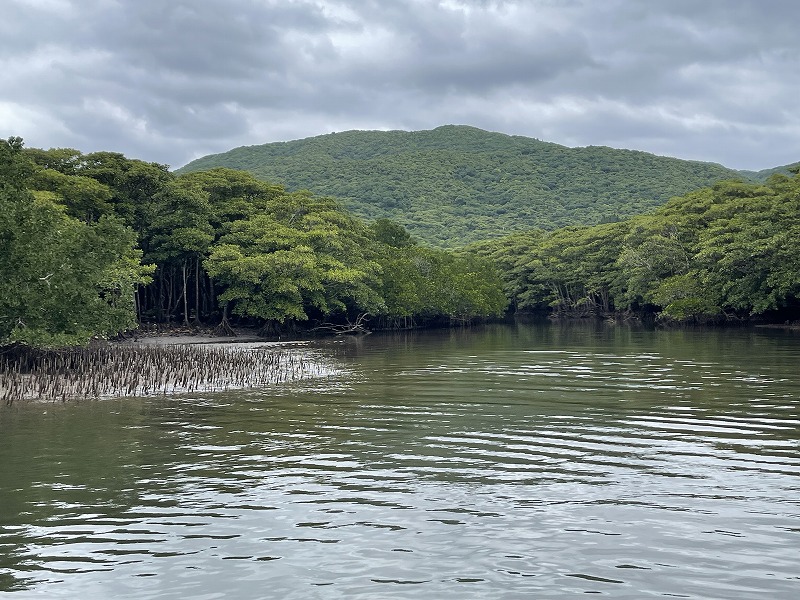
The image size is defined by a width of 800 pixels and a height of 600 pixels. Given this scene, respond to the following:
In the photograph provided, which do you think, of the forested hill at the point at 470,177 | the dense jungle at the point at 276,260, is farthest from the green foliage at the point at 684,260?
the forested hill at the point at 470,177

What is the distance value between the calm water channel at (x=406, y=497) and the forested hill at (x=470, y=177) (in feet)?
358

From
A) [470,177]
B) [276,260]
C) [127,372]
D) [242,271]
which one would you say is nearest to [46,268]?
[127,372]

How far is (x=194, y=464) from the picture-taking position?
11.0 meters

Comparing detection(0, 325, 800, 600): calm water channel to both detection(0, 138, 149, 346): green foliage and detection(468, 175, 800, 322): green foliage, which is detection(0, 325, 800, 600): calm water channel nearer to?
detection(0, 138, 149, 346): green foliage

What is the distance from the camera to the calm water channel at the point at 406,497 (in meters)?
6.57

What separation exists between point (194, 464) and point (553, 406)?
8.16 m

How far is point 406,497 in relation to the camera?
912 centimetres

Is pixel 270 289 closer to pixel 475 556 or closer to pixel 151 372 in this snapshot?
pixel 151 372

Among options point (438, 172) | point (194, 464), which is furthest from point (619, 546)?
point (438, 172)

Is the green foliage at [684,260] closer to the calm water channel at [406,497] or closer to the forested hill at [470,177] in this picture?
the calm water channel at [406,497]

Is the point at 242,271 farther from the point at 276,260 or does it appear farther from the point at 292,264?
the point at 292,264

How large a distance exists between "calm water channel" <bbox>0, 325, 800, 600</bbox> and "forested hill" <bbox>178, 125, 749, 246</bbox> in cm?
10899

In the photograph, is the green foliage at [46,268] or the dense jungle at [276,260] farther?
the dense jungle at [276,260]

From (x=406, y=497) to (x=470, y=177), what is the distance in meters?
157
